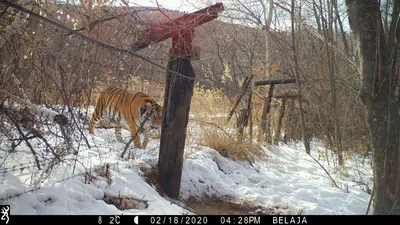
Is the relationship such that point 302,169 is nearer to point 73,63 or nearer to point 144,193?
point 144,193

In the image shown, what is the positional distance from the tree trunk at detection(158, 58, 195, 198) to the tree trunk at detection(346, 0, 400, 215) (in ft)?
5.46

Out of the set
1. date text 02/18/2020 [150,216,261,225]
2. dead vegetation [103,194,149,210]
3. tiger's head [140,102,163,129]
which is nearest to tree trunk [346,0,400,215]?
date text 02/18/2020 [150,216,261,225]

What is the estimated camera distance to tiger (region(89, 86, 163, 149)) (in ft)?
17.2

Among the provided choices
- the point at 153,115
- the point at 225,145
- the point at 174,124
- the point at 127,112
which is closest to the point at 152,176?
the point at 174,124

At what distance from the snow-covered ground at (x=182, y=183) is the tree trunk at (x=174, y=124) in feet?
0.69

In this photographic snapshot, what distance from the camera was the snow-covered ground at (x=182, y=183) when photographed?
244 cm

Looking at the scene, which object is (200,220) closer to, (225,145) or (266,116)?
(225,145)

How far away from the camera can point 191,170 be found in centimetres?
422

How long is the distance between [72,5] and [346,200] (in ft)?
12.2

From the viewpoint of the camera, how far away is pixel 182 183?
3863mm

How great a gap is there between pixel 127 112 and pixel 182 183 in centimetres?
248

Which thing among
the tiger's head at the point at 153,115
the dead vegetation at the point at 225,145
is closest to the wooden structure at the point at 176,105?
the tiger's head at the point at 153,115

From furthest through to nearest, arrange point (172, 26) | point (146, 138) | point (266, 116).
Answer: point (266, 116)
point (146, 138)
point (172, 26)

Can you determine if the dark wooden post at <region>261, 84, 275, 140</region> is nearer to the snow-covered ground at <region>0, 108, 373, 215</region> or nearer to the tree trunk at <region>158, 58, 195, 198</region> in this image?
the snow-covered ground at <region>0, 108, 373, 215</region>
